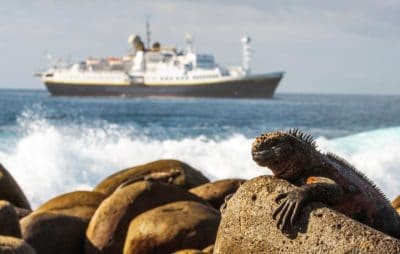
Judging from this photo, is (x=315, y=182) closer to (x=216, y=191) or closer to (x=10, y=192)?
(x=216, y=191)

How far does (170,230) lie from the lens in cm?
757

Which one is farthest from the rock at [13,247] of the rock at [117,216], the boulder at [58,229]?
the rock at [117,216]

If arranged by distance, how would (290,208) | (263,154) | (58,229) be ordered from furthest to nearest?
(58,229) → (263,154) → (290,208)

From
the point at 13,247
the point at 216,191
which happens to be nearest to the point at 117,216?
the point at 216,191

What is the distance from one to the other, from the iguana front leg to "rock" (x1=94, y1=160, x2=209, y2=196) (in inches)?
189

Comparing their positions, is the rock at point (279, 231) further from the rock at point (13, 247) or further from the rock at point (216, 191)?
the rock at point (216, 191)

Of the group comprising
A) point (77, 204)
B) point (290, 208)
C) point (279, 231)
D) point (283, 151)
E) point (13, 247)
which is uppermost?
point (283, 151)

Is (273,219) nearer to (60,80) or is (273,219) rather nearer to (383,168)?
(383,168)

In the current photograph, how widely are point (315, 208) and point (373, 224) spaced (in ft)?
2.35

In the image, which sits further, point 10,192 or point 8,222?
point 10,192

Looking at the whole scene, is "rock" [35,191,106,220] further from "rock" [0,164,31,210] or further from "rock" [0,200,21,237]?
"rock" [0,200,21,237]

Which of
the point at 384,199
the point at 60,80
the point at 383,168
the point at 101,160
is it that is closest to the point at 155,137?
the point at 101,160

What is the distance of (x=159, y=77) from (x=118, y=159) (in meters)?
77.2

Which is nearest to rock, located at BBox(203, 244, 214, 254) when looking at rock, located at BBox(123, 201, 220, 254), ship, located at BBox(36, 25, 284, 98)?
rock, located at BBox(123, 201, 220, 254)
